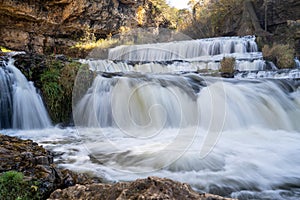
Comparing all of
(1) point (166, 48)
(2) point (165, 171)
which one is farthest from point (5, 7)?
(2) point (165, 171)

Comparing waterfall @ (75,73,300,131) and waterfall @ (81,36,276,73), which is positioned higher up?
waterfall @ (81,36,276,73)

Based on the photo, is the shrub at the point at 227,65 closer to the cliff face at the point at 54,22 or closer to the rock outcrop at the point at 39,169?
the rock outcrop at the point at 39,169

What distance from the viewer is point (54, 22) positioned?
1523 centimetres

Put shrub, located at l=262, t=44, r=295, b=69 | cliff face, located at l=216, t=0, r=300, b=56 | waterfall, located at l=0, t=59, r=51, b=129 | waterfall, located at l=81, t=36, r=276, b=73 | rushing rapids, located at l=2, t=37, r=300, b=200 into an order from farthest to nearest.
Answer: cliff face, located at l=216, t=0, r=300, b=56 → waterfall, located at l=81, t=36, r=276, b=73 → shrub, located at l=262, t=44, r=295, b=69 → waterfall, located at l=0, t=59, r=51, b=129 → rushing rapids, located at l=2, t=37, r=300, b=200

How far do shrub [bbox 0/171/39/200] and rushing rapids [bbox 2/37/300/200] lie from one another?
112 cm

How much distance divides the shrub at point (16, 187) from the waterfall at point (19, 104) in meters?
4.20

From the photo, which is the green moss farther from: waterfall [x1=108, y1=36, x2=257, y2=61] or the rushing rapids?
waterfall [x1=108, y1=36, x2=257, y2=61]

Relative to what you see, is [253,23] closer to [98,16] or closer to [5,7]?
[98,16]

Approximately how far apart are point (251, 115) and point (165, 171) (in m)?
3.67

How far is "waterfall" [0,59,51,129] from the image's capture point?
221 inches

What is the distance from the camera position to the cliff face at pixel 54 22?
14.0 meters

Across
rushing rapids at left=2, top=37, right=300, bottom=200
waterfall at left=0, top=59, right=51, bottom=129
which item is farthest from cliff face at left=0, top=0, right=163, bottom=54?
rushing rapids at left=2, top=37, right=300, bottom=200

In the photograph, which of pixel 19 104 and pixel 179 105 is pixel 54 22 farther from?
pixel 179 105

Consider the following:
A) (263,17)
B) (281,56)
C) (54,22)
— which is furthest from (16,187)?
(263,17)
